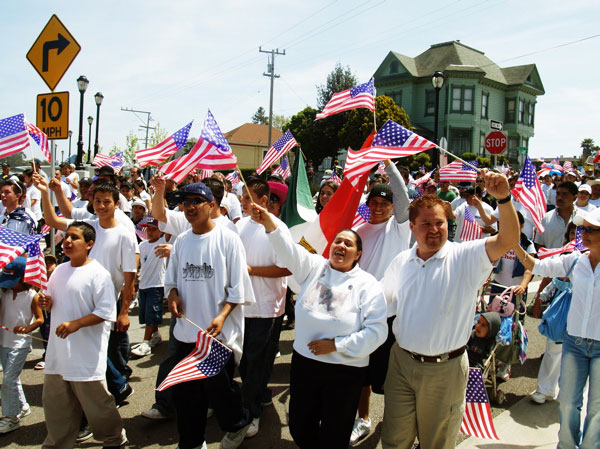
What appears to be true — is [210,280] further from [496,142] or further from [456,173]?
[496,142]

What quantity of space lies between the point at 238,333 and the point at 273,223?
1.02 meters

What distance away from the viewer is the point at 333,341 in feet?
10.0

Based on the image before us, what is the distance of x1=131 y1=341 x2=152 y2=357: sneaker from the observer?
586cm

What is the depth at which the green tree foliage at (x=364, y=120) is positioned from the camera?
3475cm

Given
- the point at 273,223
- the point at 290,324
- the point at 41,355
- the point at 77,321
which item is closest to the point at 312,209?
the point at 273,223

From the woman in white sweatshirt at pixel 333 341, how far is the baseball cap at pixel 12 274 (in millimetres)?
2398

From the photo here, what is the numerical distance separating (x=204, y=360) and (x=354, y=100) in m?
3.57

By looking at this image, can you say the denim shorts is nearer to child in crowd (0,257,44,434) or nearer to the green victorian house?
child in crowd (0,257,44,434)

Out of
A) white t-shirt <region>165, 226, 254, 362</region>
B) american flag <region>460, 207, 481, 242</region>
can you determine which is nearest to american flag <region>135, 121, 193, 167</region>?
white t-shirt <region>165, 226, 254, 362</region>

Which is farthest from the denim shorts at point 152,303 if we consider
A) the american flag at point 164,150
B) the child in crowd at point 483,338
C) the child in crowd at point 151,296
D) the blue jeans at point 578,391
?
the blue jeans at point 578,391

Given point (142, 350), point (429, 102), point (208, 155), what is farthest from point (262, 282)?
point (429, 102)

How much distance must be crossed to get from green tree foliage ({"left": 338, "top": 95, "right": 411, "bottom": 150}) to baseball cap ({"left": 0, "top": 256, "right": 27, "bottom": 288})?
1251 inches

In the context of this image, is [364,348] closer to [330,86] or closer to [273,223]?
[273,223]

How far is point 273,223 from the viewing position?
3373mm
